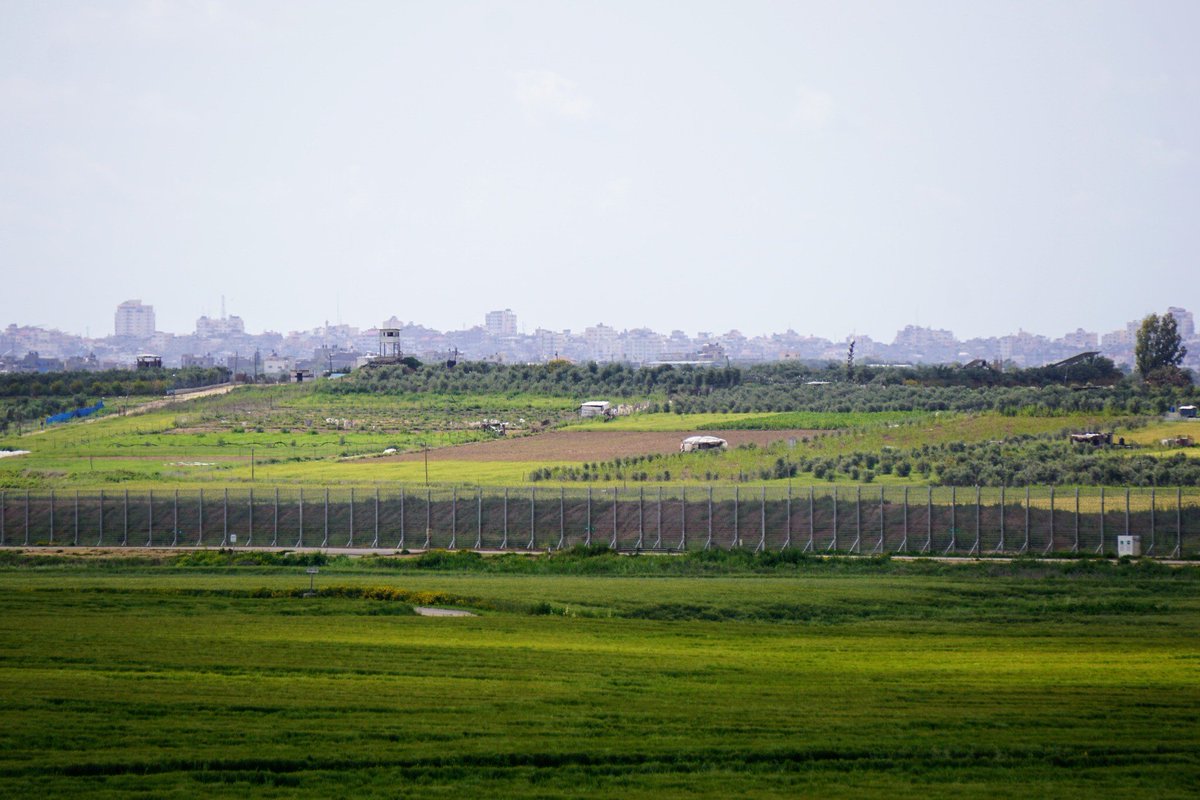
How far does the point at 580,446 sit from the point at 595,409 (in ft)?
81.3

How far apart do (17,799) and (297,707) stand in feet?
16.1

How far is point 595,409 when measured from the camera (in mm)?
102812

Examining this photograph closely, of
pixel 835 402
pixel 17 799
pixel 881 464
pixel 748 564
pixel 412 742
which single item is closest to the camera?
pixel 17 799

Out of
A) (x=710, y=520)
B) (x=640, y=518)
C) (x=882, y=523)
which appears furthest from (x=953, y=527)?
(x=640, y=518)

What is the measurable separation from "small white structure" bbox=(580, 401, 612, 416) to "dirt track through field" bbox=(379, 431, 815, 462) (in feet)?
44.6

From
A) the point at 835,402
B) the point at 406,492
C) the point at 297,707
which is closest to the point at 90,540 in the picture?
the point at 406,492

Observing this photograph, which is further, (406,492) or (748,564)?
(406,492)

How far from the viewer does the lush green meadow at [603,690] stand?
53.7 ft

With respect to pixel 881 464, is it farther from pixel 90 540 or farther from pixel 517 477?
pixel 90 540

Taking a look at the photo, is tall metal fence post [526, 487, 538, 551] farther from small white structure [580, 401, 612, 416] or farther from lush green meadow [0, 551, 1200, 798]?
small white structure [580, 401, 612, 416]

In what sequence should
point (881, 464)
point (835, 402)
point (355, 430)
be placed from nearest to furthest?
point (881, 464), point (355, 430), point (835, 402)

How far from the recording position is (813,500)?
45625 millimetres

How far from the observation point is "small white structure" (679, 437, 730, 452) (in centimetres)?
7212

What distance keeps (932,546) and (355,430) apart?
5541 centimetres
